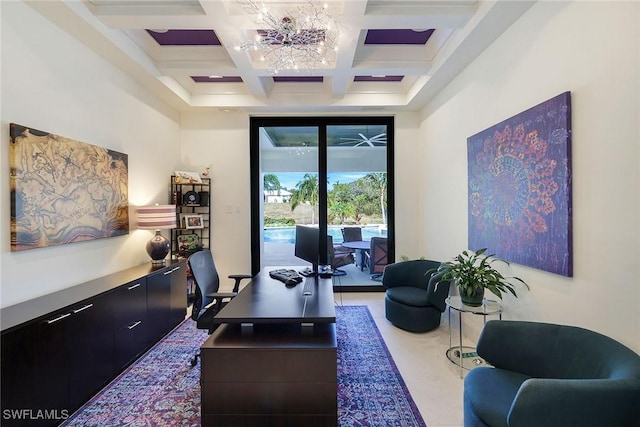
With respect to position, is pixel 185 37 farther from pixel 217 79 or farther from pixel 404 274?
pixel 404 274

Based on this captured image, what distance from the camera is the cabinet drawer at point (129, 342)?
2350mm

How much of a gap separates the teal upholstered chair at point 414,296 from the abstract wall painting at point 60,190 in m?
3.18

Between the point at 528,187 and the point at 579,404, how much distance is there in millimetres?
1465

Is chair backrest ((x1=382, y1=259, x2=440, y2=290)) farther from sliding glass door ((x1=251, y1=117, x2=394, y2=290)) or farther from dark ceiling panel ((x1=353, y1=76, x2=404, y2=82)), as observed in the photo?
dark ceiling panel ((x1=353, y1=76, x2=404, y2=82))

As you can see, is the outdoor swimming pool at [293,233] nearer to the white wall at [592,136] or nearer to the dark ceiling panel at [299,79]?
the dark ceiling panel at [299,79]

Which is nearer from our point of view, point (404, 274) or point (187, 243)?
point (404, 274)

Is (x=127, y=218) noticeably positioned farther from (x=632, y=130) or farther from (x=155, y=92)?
(x=632, y=130)

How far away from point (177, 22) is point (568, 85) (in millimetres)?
3048

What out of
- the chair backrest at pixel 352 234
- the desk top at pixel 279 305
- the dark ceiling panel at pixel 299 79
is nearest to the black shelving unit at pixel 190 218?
the dark ceiling panel at pixel 299 79

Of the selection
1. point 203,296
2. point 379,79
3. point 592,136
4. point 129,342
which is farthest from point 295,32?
point 129,342

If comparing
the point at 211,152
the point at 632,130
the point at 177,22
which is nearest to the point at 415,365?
the point at 632,130

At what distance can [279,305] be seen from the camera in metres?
2.05

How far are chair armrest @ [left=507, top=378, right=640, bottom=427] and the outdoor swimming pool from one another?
3.54 metres

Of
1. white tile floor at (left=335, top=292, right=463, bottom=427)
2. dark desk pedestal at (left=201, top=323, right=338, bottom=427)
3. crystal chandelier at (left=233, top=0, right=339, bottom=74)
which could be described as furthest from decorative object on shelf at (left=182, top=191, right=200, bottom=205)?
white tile floor at (left=335, top=292, right=463, bottom=427)
